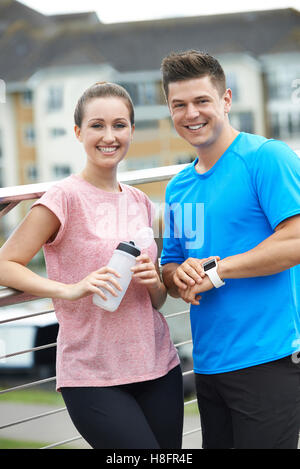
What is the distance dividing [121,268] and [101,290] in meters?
0.06

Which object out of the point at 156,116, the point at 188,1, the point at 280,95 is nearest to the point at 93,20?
the point at 188,1

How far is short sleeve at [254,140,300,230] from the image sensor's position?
3.98 ft

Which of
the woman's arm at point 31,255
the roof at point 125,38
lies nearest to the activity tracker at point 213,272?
the woman's arm at point 31,255

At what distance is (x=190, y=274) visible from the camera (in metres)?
1.30

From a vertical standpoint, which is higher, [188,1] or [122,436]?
[188,1]

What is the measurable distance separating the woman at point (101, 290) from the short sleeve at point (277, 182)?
0.27 m

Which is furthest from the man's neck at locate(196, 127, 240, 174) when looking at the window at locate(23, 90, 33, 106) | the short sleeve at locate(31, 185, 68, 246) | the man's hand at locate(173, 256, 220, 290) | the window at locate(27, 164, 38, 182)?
the window at locate(27, 164, 38, 182)

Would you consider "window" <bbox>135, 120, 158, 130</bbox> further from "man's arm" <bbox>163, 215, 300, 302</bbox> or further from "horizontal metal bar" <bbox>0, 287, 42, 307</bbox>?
"man's arm" <bbox>163, 215, 300, 302</bbox>

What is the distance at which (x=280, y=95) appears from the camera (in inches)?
1880

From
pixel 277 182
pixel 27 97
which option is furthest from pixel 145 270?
pixel 27 97

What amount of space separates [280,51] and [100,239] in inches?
2080

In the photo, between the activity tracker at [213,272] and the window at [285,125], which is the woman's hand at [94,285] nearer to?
the activity tracker at [213,272]

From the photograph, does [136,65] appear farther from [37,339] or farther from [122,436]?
[122,436]

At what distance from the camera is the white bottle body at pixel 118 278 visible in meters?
1.22
